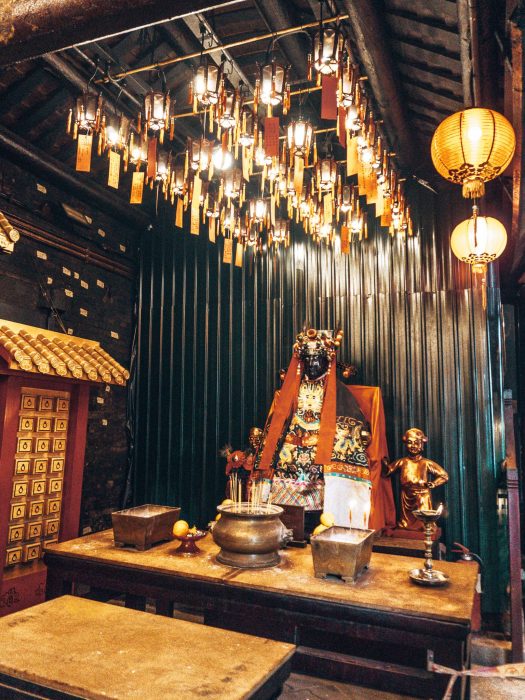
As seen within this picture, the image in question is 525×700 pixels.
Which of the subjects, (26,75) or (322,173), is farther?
(26,75)

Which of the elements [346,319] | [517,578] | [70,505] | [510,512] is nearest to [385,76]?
[346,319]

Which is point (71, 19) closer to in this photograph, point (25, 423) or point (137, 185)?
point (137, 185)

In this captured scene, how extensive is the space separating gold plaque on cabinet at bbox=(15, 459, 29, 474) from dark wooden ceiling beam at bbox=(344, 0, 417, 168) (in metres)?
4.10

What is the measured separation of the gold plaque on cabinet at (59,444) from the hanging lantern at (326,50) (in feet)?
12.4

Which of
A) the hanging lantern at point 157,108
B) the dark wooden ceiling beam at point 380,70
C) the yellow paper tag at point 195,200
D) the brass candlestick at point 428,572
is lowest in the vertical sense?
the brass candlestick at point 428,572

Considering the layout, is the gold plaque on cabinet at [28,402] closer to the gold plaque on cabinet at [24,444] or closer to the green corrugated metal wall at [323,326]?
the gold plaque on cabinet at [24,444]

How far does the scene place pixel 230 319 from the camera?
19.6 ft

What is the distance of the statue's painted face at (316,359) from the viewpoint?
477 cm

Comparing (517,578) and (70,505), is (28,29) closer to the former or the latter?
(70,505)

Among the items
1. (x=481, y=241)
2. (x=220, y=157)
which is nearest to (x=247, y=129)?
(x=220, y=157)

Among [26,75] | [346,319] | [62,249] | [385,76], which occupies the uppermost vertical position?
[26,75]

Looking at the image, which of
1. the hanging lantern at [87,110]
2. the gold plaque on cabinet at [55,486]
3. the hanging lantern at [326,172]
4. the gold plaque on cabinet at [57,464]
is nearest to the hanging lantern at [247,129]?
the hanging lantern at [326,172]

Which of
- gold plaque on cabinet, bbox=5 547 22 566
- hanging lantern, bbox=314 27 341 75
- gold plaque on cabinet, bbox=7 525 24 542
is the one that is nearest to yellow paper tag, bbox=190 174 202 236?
hanging lantern, bbox=314 27 341 75

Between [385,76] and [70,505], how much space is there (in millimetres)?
4488
